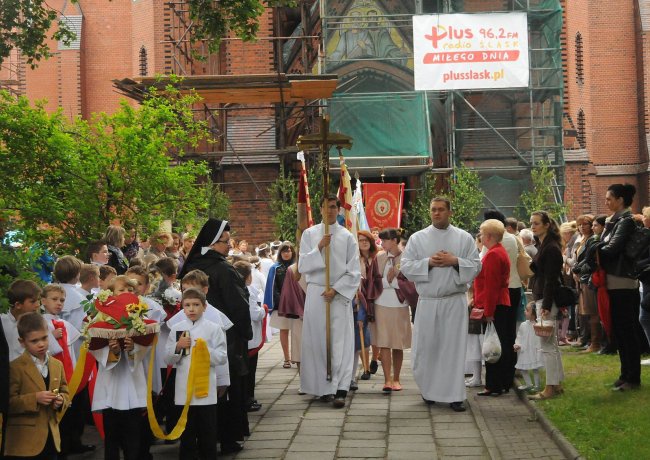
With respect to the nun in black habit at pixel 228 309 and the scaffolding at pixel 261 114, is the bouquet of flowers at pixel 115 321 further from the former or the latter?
the scaffolding at pixel 261 114

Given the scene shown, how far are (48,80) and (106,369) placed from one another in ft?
128

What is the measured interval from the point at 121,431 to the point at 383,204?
20751mm

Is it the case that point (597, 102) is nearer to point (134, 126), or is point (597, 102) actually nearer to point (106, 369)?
→ point (134, 126)

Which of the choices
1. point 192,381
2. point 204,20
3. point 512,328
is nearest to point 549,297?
point 512,328

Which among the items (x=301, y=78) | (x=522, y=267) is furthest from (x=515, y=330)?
(x=301, y=78)

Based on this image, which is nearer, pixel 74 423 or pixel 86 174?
pixel 74 423

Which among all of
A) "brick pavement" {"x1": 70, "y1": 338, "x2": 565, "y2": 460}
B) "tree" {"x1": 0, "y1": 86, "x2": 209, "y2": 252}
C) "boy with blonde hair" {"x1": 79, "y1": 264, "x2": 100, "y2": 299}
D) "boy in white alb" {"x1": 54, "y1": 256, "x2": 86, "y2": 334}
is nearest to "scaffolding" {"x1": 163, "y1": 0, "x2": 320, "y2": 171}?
"tree" {"x1": 0, "y1": 86, "x2": 209, "y2": 252}

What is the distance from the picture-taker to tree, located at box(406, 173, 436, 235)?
30.1 m

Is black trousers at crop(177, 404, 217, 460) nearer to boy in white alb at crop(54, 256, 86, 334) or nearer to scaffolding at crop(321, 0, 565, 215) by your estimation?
boy in white alb at crop(54, 256, 86, 334)

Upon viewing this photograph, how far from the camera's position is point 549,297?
11.6 metres

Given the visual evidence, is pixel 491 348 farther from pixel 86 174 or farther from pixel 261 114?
pixel 261 114

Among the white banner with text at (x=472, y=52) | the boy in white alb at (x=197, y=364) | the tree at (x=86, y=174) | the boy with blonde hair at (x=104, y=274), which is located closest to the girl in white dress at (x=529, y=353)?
the boy with blonde hair at (x=104, y=274)

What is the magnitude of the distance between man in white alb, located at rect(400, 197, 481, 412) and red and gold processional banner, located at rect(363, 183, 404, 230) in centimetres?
1647

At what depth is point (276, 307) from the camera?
1612cm
